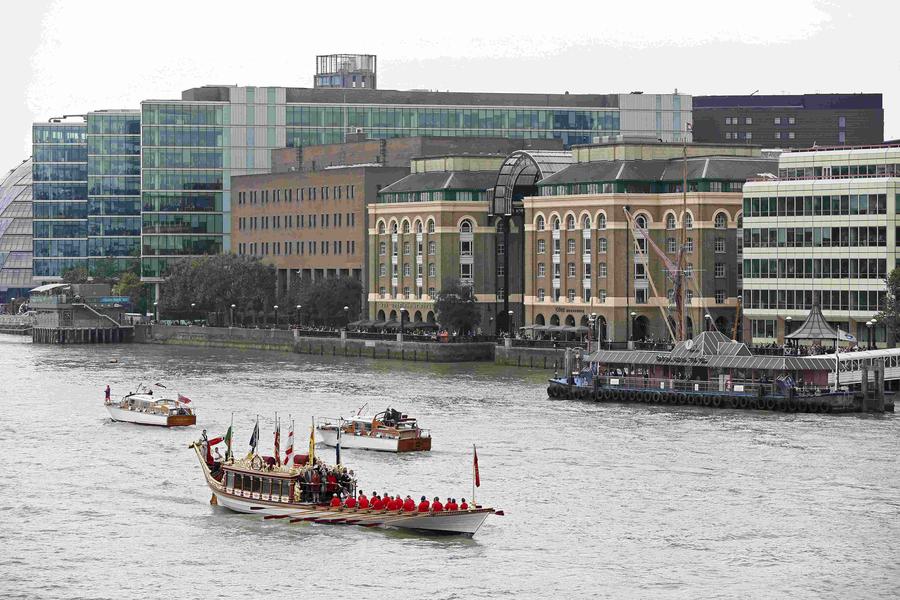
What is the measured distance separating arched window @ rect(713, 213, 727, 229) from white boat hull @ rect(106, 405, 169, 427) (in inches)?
2610

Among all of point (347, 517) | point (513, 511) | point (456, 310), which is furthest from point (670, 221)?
point (347, 517)

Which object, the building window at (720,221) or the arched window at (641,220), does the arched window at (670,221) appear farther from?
the building window at (720,221)

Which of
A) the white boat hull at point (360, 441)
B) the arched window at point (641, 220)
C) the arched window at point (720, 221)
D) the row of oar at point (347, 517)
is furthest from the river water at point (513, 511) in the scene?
the arched window at point (641, 220)

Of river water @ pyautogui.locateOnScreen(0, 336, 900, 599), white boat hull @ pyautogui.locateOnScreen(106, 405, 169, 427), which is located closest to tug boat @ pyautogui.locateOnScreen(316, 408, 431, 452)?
river water @ pyautogui.locateOnScreen(0, 336, 900, 599)

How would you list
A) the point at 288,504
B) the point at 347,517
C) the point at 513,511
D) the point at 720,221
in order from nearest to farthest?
the point at 347,517 → the point at 288,504 → the point at 513,511 → the point at 720,221

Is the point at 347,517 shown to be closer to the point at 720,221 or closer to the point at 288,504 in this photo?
the point at 288,504

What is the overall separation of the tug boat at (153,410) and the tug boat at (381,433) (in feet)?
42.1

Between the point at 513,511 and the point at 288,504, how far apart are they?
10.1m

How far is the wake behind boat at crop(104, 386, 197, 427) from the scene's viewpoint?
411 ft

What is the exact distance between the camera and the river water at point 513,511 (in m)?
76.5

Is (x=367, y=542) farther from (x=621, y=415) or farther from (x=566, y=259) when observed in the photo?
(x=566, y=259)

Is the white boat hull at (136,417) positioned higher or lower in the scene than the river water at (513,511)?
higher

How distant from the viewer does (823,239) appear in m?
159

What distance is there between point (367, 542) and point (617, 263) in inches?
3903
